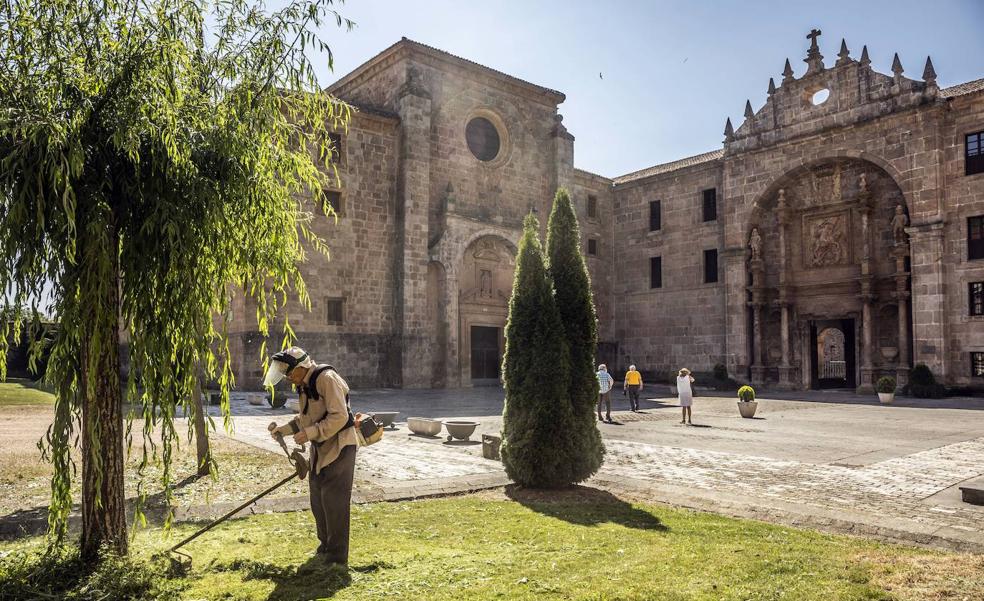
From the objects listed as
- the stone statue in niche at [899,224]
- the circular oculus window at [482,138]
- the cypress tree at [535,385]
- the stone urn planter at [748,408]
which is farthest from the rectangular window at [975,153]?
the cypress tree at [535,385]

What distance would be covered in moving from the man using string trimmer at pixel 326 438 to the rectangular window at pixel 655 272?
29894 mm

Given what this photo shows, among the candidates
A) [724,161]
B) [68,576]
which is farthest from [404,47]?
[68,576]

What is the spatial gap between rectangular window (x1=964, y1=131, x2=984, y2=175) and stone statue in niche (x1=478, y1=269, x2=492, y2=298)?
17.8 metres

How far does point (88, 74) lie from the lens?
15.1ft

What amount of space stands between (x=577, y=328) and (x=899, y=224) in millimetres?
21798

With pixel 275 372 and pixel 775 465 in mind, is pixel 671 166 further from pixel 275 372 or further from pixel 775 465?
pixel 275 372

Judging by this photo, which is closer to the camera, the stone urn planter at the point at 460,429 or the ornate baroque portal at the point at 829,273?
the stone urn planter at the point at 460,429

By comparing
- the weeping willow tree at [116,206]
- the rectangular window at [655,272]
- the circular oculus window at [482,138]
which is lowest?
the weeping willow tree at [116,206]

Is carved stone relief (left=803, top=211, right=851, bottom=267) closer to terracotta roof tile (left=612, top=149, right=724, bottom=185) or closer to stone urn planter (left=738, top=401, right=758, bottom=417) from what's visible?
terracotta roof tile (left=612, top=149, right=724, bottom=185)

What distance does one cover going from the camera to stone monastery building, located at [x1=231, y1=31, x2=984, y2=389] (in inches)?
960

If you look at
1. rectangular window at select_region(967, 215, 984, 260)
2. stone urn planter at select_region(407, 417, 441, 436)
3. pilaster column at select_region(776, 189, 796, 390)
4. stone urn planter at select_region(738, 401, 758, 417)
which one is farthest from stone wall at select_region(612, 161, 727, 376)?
stone urn planter at select_region(407, 417, 441, 436)

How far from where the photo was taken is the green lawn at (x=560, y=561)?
4672 mm

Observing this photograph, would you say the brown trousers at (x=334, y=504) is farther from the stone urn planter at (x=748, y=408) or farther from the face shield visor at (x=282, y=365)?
the stone urn planter at (x=748, y=408)

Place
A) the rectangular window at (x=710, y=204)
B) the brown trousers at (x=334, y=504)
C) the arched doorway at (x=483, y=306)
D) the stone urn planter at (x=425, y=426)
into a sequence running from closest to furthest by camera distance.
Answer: the brown trousers at (x=334, y=504) → the stone urn planter at (x=425, y=426) → the arched doorway at (x=483, y=306) → the rectangular window at (x=710, y=204)
